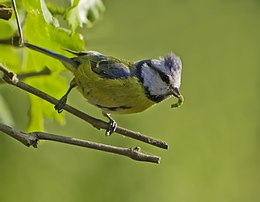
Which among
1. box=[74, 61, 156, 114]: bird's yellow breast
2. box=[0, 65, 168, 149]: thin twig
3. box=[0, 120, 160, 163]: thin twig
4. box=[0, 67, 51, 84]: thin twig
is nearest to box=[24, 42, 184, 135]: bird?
box=[74, 61, 156, 114]: bird's yellow breast

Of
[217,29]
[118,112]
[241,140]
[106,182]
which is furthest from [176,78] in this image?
[217,29]

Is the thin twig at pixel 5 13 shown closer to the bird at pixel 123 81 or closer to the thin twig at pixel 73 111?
the thin twig at pixel 73 111

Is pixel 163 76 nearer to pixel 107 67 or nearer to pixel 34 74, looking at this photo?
pixel 107 67

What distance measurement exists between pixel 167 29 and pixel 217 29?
1.15 feet

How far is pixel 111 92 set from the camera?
1.34m

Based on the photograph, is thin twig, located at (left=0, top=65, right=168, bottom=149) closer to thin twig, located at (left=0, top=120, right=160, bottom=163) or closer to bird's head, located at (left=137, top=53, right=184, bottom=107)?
thin twig, located at (left=0, top=120, right=160, bottom=163)

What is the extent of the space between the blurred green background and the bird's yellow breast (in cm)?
57

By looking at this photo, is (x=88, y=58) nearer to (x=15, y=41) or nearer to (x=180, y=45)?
(x=15, y=41)

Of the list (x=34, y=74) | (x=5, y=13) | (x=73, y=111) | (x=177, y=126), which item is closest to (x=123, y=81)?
(x=34, y=74)

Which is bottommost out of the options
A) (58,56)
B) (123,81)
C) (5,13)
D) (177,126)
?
(5,13)

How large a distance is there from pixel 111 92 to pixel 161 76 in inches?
3.8

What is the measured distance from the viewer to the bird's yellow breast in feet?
4.33

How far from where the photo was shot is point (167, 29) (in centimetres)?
328

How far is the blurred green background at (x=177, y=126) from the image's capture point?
2.26 metres
